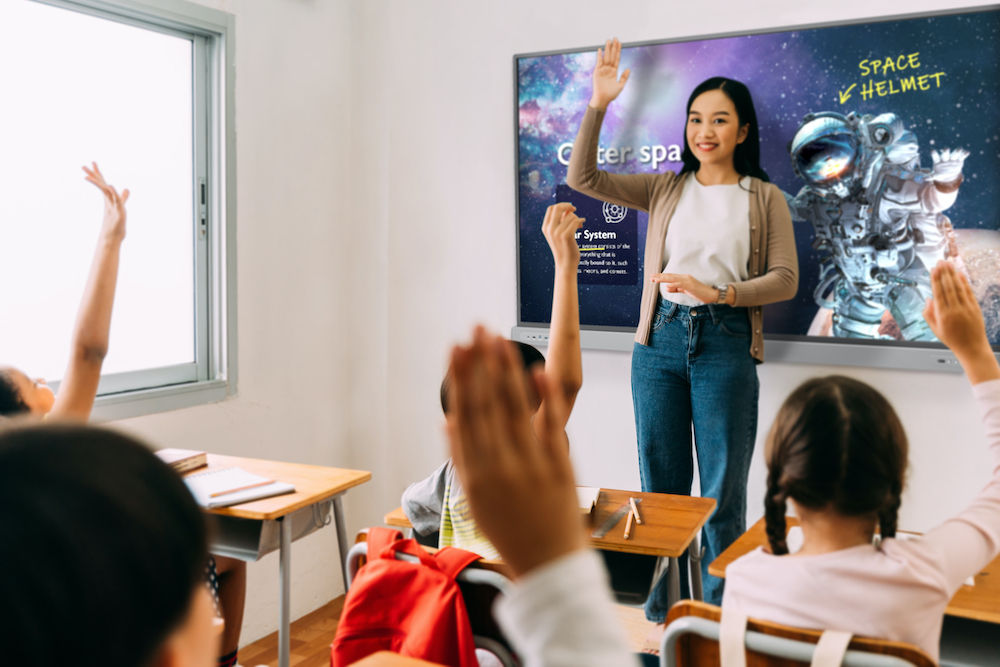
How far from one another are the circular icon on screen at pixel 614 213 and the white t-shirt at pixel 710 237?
441 millimetres

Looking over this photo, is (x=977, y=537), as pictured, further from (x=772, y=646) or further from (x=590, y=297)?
(x=590, y=297)

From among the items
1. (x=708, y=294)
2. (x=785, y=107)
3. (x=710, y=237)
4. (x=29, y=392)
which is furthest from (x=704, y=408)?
(x=29, y=392)

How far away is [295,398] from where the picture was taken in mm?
3639

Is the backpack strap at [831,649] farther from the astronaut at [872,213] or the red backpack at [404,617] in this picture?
the astronaut at [872,213]

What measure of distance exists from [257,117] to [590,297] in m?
1.54

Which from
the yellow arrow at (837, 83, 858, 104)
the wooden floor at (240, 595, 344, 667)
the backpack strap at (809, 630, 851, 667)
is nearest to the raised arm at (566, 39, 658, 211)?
the yellow arrow at (837, 83, 858, 104)

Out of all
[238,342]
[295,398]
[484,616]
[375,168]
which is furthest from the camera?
[375,168]

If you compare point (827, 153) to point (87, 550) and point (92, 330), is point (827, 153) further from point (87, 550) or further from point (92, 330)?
point (87, 550)

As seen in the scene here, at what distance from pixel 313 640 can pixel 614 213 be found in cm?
211

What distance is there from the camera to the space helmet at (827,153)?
2887 millimetres

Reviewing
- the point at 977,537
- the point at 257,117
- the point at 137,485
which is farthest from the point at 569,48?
the point at 137,485

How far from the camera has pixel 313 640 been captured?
337 cm

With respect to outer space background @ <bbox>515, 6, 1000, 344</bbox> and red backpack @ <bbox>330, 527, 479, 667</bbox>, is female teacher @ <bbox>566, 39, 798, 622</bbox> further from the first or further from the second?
red backpack @ <bbox>330, 527, 479, 667</bbox>

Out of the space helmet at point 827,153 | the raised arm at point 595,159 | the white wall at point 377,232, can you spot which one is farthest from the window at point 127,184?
the space helmet at point 827,153
